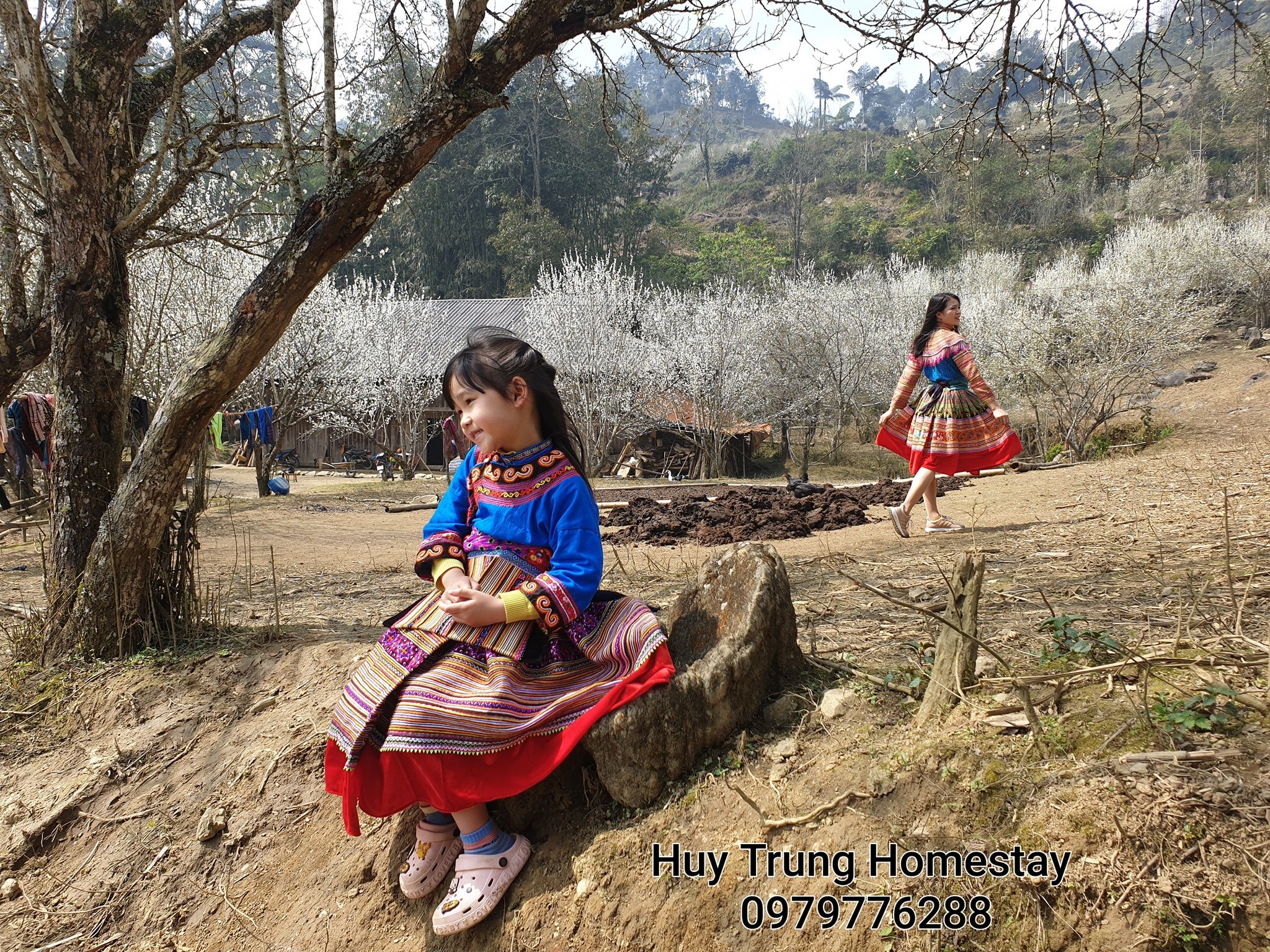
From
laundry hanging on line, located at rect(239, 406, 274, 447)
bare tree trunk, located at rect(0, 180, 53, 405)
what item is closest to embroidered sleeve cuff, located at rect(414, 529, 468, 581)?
bare tree trunk, located at rect(0, 180, 53, 405)

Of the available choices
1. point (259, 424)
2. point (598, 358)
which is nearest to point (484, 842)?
point (259, 424)

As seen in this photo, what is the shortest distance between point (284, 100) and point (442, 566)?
264cm

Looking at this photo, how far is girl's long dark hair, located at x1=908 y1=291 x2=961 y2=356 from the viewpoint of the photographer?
5652mm

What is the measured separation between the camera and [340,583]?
5.84 m

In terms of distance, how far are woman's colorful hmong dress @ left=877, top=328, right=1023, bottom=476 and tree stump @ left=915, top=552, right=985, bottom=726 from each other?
3.80m

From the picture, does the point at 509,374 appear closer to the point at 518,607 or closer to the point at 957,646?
the point at 518,607

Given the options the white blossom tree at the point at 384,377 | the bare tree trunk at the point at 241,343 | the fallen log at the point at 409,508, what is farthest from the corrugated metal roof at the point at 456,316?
the bare tree trunk at the point at 241,343

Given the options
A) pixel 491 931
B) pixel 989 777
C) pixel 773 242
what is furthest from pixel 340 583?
pixel 773 242

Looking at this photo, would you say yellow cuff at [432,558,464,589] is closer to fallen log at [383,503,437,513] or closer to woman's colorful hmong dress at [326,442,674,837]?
woman's colorful hmong dress at [326,442,674,837]

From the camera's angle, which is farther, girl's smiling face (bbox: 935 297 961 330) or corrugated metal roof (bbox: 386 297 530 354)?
corrugated metal roof (bbox: 386 297 530 354)

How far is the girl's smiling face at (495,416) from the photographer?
96.3 inches

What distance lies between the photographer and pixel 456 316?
32.2 metres

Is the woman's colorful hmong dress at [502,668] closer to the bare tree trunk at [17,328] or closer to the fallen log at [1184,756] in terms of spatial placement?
the fallen log at [1184,756]

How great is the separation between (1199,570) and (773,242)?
2140 inches
